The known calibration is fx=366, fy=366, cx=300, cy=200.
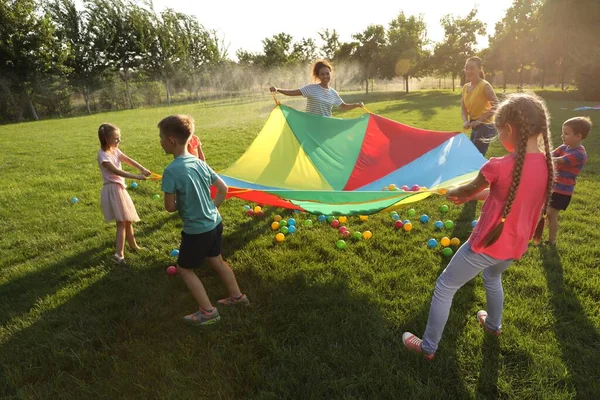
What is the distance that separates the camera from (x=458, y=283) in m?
2.02

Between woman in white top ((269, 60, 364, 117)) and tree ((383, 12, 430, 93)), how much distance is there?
26.7 m

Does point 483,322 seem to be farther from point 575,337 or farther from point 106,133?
→ point 106,133

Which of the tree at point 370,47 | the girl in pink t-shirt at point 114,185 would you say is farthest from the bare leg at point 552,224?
the tree at point 370,47

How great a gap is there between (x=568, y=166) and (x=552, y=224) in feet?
1.92

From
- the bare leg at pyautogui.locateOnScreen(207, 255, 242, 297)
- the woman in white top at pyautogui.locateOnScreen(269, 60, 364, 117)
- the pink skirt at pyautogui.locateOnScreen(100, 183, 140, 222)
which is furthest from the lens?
the woman in white top at pyautogui.locateOnScreen(269, 60, 364, 117)

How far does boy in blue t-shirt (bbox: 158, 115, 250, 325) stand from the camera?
2.28m

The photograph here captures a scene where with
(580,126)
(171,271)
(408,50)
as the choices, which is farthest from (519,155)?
(408,50)

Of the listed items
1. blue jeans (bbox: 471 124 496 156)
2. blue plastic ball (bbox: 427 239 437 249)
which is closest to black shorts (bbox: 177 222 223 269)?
blue plastic ball (bbox: 427 239 437 249)

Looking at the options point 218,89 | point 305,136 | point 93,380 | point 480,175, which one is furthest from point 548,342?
point 218,89

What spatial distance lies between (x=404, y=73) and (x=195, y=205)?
29637 millimetres

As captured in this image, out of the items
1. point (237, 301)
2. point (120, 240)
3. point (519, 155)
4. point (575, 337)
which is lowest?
point (575, 337)

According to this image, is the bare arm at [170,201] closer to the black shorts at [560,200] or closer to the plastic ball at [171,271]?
the plastic ball at [171,271]

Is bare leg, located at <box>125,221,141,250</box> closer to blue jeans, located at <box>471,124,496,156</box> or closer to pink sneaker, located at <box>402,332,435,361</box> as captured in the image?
pink sneaker, located at <box>402,332,435,361</box>

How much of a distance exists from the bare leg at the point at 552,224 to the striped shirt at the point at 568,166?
0.77 feet
